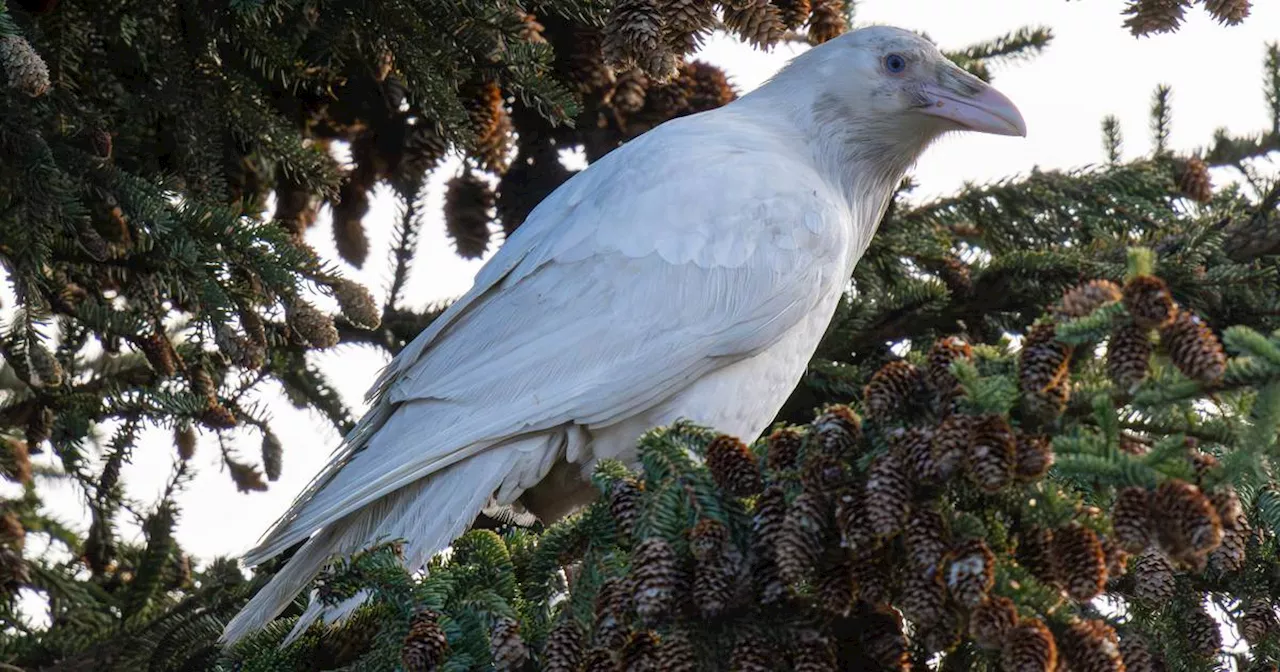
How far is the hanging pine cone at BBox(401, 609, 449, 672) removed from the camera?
7.66 feet

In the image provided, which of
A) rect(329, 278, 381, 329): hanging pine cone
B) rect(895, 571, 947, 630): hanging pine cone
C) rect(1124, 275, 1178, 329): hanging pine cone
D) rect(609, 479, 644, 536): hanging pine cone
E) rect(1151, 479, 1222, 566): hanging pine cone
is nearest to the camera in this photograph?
rect(1151, 479, 1222, 566): hanging pine cone

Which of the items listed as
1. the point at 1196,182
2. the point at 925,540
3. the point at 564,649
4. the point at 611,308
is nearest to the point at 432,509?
the point at 611,308

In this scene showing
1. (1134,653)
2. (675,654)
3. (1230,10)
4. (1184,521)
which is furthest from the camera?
(1230,10)

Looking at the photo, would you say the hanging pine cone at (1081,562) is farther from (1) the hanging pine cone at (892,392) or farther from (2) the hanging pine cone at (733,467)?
(2) the hanging pine cone at (733,467)

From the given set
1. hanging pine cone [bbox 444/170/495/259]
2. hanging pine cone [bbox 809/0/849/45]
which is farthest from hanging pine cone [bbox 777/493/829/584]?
hanging pine cone [bbox 444/170/495/259]

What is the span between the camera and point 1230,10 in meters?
3.15

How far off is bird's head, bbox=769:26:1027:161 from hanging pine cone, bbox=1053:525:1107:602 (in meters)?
2.31

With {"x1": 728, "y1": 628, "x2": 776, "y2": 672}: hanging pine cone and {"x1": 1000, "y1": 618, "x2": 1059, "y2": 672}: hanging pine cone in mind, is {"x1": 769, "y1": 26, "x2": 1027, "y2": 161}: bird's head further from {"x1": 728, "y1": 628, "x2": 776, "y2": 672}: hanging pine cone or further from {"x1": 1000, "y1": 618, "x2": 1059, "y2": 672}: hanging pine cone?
{"x1": 1000, "y1": 618, "x2": 1059, "y2": 672}: hanging pine cone

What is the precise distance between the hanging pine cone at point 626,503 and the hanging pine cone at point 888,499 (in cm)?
50

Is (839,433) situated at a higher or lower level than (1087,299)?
higher

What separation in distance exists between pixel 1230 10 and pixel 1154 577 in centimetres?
138

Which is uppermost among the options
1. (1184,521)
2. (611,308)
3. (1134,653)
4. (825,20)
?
(825,20)

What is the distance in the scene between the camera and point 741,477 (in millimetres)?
2330

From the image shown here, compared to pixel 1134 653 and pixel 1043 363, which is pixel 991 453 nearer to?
pixel 1043 363
